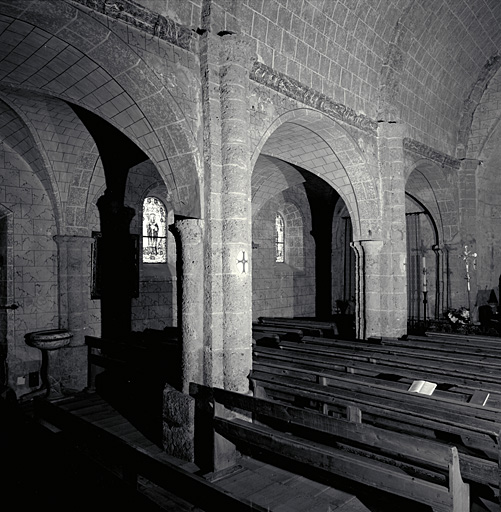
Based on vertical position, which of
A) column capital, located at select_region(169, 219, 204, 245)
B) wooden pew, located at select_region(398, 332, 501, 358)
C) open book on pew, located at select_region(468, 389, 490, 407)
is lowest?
open book on pew, located at select_region(468, 389, 490, 407)

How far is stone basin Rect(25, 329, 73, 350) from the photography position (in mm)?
8523

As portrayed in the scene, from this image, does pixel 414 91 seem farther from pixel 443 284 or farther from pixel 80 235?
pixel 80 235

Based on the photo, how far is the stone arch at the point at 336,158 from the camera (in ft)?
28.4

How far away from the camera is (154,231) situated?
11.3 metres

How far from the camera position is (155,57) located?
5.64 m

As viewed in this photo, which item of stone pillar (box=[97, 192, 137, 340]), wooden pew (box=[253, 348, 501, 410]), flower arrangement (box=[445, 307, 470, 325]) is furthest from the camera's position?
flower arrangement (box=[445, 307, 470, 325])

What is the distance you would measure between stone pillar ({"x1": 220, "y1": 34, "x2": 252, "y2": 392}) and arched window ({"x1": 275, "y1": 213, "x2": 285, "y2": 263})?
384 inches

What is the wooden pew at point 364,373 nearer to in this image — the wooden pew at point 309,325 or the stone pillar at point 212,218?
the stone pillar at point 212,218

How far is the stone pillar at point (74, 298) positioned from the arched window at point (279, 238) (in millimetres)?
7475

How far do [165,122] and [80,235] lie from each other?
14.8 feet

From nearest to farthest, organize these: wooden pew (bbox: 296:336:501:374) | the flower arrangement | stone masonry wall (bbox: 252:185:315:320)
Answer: wooden pew (bbox: 296:336:501:374), the flower arrangement, stone masonry wall (bbox: 252:185:315:320)

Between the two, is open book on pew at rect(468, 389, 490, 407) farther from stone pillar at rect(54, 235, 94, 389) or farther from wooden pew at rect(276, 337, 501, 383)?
stone pillar at rect(54, 235, 94, 389)

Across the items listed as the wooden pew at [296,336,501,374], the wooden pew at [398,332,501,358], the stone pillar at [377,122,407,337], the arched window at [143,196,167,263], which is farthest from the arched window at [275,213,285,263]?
the wooden pew at [296,336,501,374]

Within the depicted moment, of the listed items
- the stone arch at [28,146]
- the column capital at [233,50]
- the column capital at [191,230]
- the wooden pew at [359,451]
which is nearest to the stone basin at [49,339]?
the stone arch at [28,146]
